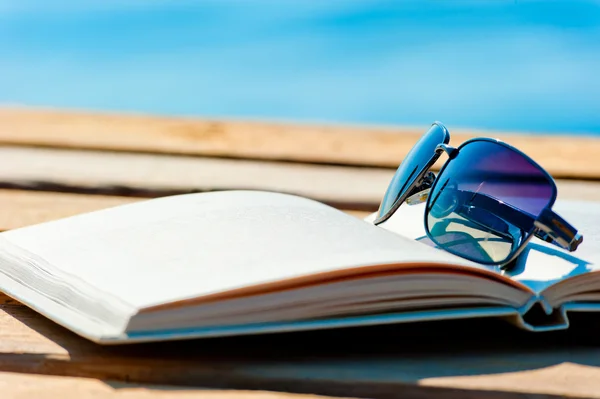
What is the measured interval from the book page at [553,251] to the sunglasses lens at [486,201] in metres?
0.03

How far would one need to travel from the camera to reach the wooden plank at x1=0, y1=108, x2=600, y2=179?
6.39 ft

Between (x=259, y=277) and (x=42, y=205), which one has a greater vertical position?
(x=259, y=277)

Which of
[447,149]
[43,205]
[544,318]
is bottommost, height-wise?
[43,205]

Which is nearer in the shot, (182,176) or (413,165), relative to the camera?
(413,165)

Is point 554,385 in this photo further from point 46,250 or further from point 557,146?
point 557,146

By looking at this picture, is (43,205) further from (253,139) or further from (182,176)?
(253,139)

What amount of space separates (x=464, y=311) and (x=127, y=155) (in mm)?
1234

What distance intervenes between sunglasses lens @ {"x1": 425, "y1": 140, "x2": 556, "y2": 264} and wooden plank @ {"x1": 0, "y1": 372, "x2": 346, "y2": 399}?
0.35 meters

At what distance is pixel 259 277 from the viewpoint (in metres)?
0.80

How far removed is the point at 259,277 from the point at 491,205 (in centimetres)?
37

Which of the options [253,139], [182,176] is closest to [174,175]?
[182,176]

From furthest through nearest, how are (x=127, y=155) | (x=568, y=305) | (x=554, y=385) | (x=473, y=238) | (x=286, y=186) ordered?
(x=127, y=155), (x=286, y=186), (x=473, y=238), (x=568, y=305), (x=554, y=385)

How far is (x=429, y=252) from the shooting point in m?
0.88

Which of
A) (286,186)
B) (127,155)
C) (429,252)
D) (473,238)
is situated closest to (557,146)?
(286,186)
